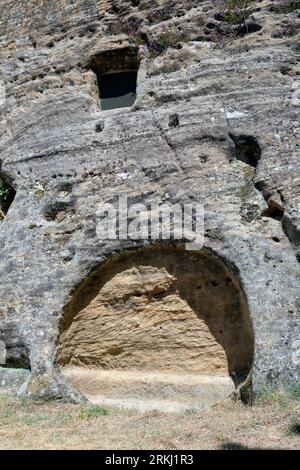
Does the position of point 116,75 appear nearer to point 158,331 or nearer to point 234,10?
point 234,10

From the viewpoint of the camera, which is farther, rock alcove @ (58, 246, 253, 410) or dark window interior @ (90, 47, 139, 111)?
dark window interior @ (90, 47, 139, 111)

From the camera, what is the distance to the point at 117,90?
401 inches

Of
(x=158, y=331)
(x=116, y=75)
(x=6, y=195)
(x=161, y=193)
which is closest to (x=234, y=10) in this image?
(x=116, y=75)

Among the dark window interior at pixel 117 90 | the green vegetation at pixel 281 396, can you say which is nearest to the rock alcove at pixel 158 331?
the green vegetation at pixel 281 396

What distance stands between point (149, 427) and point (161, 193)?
135 inches

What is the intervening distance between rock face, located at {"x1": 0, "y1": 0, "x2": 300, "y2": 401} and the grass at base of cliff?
0.39 m

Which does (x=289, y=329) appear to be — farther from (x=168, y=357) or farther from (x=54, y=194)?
(x=54, y=194)

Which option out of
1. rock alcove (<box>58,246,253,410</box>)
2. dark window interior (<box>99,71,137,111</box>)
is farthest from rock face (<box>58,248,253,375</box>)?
dark window interior (<box>99,71,137,111</box>)

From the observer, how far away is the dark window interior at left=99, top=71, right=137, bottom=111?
10020 mm

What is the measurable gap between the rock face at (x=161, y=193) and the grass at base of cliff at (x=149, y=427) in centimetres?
39

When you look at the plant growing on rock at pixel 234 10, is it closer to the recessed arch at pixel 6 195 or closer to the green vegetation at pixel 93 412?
the recessed arch at pixel 6 195

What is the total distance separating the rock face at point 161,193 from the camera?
7633mm

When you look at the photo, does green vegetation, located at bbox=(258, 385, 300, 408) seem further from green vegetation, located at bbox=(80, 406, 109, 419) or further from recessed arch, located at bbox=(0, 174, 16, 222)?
recessed arch, located at bbox=(0, 174, 16, 222)
